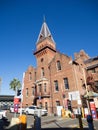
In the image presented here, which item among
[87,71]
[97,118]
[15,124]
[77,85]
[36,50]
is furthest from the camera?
[36,50]

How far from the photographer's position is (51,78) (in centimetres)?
3023

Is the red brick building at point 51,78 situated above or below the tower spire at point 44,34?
below

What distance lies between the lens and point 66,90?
26.7 meters

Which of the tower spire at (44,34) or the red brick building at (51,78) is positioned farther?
the tower spire at (44,34)

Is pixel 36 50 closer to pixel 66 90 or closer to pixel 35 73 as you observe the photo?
pixel 35 73

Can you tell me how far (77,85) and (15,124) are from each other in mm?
17724

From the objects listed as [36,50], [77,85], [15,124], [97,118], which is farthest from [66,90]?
[15,124]

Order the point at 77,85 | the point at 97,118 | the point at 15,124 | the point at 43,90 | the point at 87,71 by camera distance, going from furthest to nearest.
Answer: the point at 87,71 → the point at 43,90 → the point at 77,85 → the point at 97,118 → the point at 15,124

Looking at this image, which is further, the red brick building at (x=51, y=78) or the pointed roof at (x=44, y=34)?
the pointed roof at (x=44, y=34)

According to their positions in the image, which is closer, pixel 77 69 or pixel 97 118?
pixel 97 118

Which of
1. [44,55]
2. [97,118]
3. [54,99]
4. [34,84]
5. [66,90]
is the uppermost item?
[44,55]

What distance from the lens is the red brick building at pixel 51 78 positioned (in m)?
26.4

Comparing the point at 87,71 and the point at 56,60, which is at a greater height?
the point at 56,60

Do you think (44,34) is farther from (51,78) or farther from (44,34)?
(51,78)
